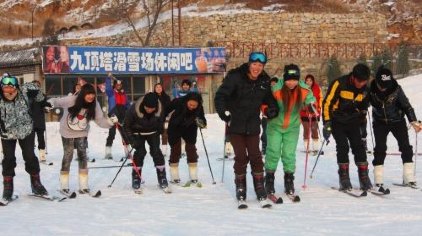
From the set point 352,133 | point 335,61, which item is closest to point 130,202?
point 352,133

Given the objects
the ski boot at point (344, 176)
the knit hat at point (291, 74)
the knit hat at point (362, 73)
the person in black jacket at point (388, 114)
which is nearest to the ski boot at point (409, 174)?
the person in black jacket at point (388, 114)

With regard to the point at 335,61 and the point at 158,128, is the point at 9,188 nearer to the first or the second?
the point at 158,128

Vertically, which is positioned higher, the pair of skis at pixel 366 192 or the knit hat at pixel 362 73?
the knit hat at pixel 362 73

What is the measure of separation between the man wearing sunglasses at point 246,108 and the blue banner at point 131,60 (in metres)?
17.9

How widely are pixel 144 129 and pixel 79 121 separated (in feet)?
2.81

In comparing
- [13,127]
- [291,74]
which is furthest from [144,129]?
[291,74]

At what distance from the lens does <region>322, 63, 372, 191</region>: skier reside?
714 cm

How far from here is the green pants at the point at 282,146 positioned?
699 centimetres

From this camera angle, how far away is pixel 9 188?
23.6 feet

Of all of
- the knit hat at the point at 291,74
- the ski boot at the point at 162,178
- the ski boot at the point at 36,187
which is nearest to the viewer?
the knit hat at the point at 291,74

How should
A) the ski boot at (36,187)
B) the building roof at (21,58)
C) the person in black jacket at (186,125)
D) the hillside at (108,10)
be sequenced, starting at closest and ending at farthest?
the ski boot at (36,187) < the person in black jacket at (186,125) < the building roof at (21,58) < the hillside at (108,10)

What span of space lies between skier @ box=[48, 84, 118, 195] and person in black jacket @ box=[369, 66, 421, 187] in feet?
11.2

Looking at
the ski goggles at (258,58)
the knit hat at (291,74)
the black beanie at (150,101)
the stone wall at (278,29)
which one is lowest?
the black beanie at (150,101)

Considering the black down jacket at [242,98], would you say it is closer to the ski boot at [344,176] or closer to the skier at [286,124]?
the skier at [286,124]
